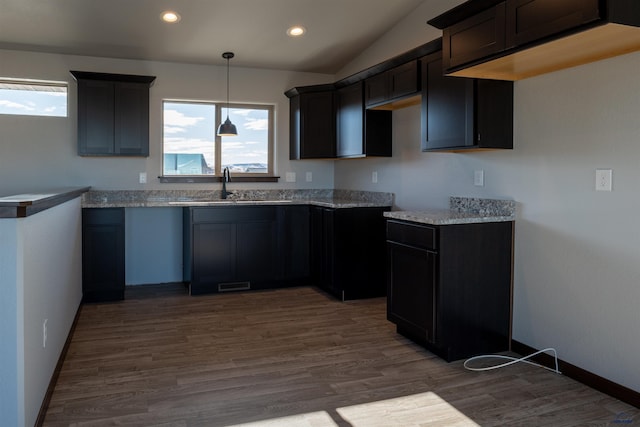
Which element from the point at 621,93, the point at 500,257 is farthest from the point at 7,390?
the point at 621,93

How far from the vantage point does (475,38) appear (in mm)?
2775

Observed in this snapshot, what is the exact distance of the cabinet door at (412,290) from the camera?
3.11m

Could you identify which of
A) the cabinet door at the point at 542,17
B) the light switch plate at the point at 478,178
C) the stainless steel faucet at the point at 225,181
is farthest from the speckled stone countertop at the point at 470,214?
the stainless steel faucet at the point at 225,181

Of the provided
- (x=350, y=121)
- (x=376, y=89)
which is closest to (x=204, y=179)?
(x=350, y=121)

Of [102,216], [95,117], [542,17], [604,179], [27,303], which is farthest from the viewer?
[95,117]

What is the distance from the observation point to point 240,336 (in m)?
3.56

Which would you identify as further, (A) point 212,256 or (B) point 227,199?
(B) point 227,199

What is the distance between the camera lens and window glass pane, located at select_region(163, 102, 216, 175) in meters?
5.38

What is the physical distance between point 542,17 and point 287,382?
2.28m

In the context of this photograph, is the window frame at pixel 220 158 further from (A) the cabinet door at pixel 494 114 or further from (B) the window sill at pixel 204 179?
(A) the cabinet door at pixel 494 114

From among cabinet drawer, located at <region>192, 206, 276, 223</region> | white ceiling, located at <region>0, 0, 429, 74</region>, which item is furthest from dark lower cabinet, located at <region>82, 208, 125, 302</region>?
white ceiling, located at <region>0, 0, 429, 74</region>

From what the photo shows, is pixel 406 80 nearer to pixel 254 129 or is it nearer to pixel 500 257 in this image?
pixel 500 257

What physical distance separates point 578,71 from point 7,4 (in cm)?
415

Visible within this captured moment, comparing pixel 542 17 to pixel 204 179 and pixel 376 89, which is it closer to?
pixel 376 89
